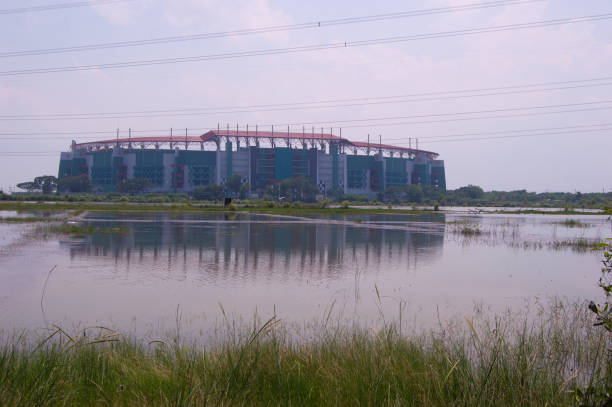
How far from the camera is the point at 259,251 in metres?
19.7

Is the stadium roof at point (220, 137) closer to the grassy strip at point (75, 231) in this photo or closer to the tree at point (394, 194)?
the tree at point (394, 194)

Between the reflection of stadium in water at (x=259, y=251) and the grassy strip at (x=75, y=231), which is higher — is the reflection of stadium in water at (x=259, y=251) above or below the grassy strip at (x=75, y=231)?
below

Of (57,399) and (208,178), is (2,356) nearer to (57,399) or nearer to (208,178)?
(57,399)

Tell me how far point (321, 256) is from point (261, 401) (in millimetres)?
13801

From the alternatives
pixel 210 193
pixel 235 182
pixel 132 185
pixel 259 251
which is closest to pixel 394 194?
pixel 235 182

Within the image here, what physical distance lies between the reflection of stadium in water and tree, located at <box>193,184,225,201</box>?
2753 inches

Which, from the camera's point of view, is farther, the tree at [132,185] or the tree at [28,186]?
the tree at [28,186]

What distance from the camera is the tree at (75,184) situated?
10762 centimetres

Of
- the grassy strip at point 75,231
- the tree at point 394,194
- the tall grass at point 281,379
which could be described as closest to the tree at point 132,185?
the tree at point 394,194

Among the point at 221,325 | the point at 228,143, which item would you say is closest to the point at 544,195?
the point at 228,143

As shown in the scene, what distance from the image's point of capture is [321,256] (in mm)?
18797

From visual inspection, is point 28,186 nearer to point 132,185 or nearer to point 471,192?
point 132,185

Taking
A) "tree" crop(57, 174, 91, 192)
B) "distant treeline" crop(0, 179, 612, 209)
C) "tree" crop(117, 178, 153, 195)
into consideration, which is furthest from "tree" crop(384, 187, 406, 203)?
"tree" crop(57, 174, 91, 192)

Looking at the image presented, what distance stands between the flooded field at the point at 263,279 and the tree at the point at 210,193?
72368mm
